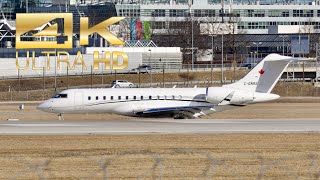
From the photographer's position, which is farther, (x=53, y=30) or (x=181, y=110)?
(x=53, y=30)

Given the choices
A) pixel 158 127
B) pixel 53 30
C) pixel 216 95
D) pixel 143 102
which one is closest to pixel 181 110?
pixel 143 102

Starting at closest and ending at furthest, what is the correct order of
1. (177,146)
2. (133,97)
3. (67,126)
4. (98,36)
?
(177,146) < (67,126) < (133,97) < (98,36)

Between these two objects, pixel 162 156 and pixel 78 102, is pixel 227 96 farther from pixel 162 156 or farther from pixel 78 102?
pixel 162 156

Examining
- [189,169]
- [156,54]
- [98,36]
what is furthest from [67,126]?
[98,36]

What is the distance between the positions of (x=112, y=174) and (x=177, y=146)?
12.7 m

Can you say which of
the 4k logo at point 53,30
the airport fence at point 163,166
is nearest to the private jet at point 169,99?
the airport fence at point 163,166

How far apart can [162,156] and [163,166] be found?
4.31 metres

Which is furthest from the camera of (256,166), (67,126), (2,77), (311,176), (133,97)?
(2,77)

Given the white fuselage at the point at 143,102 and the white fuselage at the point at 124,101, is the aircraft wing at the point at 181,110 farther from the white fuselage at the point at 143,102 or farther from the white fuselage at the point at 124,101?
the white fuselage at the point at 124,101

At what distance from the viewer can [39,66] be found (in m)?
141

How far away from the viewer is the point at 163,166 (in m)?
40.3

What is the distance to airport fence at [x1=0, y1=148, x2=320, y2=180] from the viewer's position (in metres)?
37.6

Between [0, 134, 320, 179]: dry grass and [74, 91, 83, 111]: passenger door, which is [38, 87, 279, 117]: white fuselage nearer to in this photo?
[74, 91, 83, 111]: passenger door

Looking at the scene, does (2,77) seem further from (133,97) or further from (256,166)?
(256,166)
